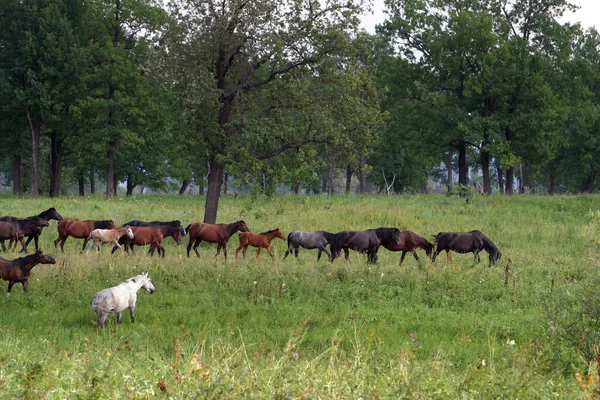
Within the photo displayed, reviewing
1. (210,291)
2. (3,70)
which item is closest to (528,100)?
(210,291)

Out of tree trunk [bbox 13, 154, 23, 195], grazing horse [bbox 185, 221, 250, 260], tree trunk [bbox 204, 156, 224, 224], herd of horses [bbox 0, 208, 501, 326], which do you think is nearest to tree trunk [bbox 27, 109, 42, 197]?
tree trunk [bbox 13, 154, 23, 195]

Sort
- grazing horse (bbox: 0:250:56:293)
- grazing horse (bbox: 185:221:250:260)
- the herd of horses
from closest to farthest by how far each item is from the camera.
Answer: grazing horse (bbox: 0:250:56:293), the herd of horses, grazing horse (bbox: 185:221:250:260)

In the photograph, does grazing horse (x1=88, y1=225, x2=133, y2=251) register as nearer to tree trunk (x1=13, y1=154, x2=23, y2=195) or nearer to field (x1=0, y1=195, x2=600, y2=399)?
field (x1=0, y1=195, x2=600, y2=399)

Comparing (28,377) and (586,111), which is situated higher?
(586,111)

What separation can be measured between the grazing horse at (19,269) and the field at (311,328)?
0.40 m

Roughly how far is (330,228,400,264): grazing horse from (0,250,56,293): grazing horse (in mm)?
9367

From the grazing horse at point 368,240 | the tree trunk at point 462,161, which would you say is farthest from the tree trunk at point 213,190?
the tree trunk at point 462,161

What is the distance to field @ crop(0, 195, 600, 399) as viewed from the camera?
21.0 ft

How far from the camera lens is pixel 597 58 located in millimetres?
57156

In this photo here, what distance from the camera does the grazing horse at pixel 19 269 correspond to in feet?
49.4

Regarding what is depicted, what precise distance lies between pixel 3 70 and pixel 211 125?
75.9ft

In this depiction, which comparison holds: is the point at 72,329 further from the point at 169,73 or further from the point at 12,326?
the point at 169,73

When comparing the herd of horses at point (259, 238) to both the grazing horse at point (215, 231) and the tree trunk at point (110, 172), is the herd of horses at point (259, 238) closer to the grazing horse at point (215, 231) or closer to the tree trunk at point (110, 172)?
the grazing horse at point (215, 231)

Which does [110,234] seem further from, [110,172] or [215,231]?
[110,172]
